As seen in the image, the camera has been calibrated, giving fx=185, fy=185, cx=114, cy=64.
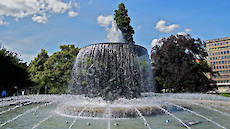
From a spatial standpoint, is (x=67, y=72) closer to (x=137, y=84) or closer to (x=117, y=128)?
(x=137, y=84)

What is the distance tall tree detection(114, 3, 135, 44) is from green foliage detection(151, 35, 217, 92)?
18.7 ft

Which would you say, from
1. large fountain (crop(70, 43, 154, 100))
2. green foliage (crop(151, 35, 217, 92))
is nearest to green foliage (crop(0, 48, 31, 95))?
large fountain (crop(70, 43, 154, 100))

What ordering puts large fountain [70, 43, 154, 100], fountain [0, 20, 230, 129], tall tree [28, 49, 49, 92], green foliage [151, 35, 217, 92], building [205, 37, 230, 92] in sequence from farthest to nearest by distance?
building [205, 37, 230, 92] → tall tree [28, 49, 49, 92] → green foliage [151, 35, 217, 92] → large fountain [70, 43, 154, 100] → fountain [0, 20, 230, 129]

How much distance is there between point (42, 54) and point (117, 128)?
2814 centimetres

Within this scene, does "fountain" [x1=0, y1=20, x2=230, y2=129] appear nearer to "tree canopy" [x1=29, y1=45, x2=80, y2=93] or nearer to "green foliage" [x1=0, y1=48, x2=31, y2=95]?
"tree canopy" [x1=29, y1=45, x2=80, y2=93]

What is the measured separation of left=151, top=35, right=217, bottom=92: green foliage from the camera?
25.5m

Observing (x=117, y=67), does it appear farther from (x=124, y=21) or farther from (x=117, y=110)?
(x=124, y=21)

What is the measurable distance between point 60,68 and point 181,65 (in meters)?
17.0

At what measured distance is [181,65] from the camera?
26.1m

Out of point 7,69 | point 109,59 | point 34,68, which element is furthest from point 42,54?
point 109,59

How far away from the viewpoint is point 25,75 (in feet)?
104

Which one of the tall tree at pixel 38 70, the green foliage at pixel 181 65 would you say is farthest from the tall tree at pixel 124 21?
the tall tree at pixel 38 70

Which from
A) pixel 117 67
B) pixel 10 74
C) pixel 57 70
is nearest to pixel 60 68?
pixel 57 70

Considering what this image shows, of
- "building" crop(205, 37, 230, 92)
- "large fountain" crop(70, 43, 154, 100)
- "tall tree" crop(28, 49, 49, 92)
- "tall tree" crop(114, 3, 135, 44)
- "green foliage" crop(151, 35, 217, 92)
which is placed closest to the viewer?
"large fountain" crop(70, 43, 154, 100)
